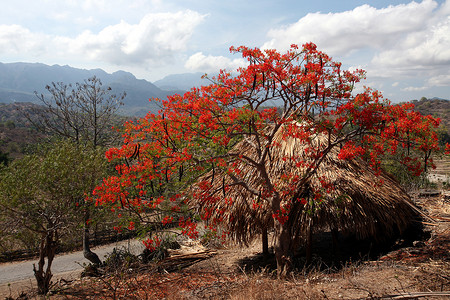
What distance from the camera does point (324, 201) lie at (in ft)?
23.7

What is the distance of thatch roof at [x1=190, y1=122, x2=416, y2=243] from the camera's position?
7266 millimetres

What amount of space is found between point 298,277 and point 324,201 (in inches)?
80.5

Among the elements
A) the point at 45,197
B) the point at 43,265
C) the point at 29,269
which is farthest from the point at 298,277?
the point at 29,269

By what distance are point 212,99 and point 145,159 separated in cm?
192

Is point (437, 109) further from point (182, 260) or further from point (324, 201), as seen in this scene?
point (182, 260)

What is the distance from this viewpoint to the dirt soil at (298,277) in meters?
4.53

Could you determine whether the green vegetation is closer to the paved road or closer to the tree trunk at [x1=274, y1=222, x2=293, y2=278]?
the paved road

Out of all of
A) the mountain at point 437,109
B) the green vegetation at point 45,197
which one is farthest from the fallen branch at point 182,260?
the mountain at point 437,109

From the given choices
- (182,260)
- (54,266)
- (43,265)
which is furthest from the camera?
(54,266)

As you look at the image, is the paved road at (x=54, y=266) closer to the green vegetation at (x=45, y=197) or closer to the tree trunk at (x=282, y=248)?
the green vegetation at (x=45, y=197)

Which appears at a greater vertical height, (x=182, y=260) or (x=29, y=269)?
(x=182, y=260)

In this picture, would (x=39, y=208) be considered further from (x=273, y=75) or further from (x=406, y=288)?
(x=406, y=288)

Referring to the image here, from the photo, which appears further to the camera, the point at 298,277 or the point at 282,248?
the point at 282,248

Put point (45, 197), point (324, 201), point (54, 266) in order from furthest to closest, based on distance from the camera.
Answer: point (54, 266)
point (45, 197)
point (324, 201)
